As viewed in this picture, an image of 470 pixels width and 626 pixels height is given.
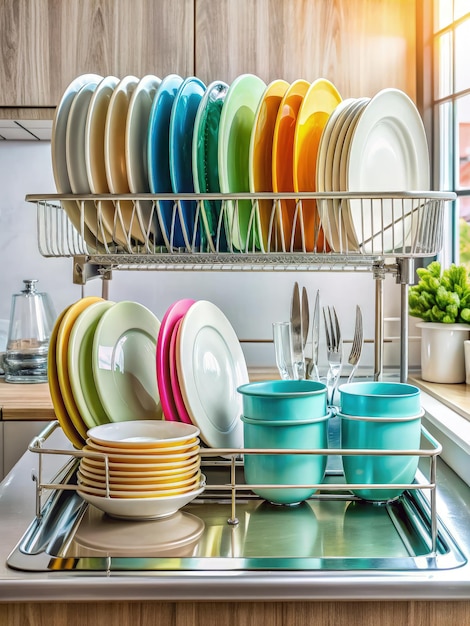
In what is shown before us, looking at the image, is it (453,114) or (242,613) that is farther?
(453,114)

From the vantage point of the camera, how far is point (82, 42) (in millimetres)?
1768

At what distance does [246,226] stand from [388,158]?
0.82 feet

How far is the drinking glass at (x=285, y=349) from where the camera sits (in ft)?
3.72

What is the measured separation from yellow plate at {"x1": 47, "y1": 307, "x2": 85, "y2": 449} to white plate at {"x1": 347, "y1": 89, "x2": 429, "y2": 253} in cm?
46

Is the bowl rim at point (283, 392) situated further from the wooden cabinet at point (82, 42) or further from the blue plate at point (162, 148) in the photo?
the wooden cabinet at point (82, 42)

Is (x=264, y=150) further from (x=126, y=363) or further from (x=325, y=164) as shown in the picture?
(x=126, y=363)

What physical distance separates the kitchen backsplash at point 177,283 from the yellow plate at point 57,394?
3.63 feet

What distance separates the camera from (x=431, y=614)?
729mm

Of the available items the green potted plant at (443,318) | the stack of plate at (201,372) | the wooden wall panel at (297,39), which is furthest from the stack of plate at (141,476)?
the wooden wall panel at (297,39)

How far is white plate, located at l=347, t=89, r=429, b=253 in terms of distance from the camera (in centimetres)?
106

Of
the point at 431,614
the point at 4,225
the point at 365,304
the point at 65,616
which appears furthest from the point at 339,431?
the point at 4,225

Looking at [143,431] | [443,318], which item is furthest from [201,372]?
[443,318]

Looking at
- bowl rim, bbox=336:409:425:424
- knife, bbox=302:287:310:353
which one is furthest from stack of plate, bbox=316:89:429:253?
bowl rim, bbox=336:409:425:424

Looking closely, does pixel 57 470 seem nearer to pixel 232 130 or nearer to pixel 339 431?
pixel 339 431
